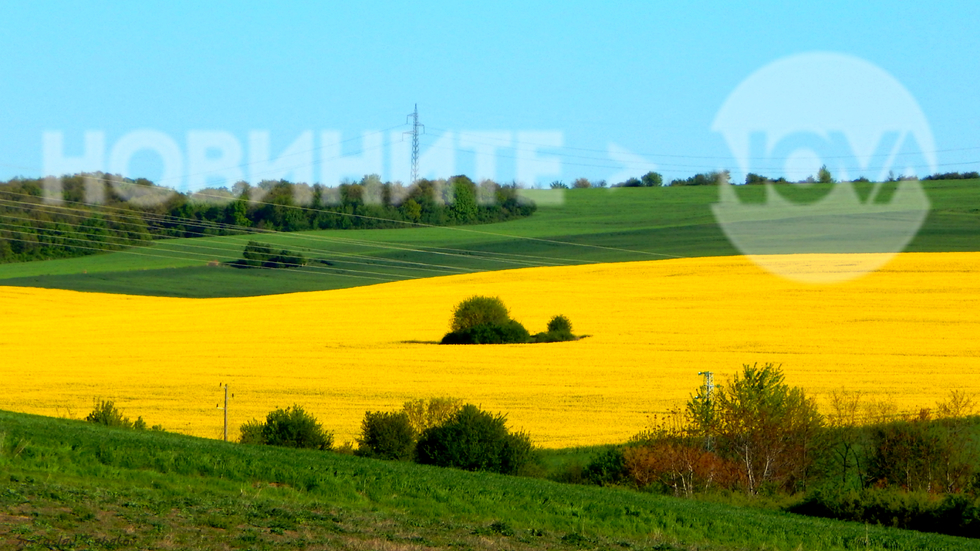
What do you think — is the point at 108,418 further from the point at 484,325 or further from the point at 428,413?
the point at 484,325

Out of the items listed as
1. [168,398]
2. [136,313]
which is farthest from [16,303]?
[168,398]

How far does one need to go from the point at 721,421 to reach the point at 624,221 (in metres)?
62.0

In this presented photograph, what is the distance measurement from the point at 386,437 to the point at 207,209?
5121 cm

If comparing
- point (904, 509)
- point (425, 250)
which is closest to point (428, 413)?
point (904, 509)

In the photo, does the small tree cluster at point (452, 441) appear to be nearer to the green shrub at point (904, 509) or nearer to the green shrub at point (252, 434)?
the green shrub at point (252, 434)

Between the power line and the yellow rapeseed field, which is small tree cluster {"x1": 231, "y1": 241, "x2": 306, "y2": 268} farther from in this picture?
the yellow rapeseed field

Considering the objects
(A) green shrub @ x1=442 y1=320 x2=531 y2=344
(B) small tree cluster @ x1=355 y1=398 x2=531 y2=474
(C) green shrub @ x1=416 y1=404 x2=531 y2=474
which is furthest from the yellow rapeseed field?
(C) green shrub @ x1=416 y1=404 x2=531 y2=474

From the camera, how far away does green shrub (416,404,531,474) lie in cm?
2172

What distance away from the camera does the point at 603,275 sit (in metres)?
55.0

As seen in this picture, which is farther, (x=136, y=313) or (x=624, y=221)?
(x=624, y=221)

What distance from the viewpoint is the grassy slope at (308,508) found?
1015 cm

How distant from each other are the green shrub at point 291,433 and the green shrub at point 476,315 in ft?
62.1

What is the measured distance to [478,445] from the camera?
71.8ft

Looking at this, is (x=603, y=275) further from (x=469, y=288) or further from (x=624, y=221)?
(x=624, y=221)
